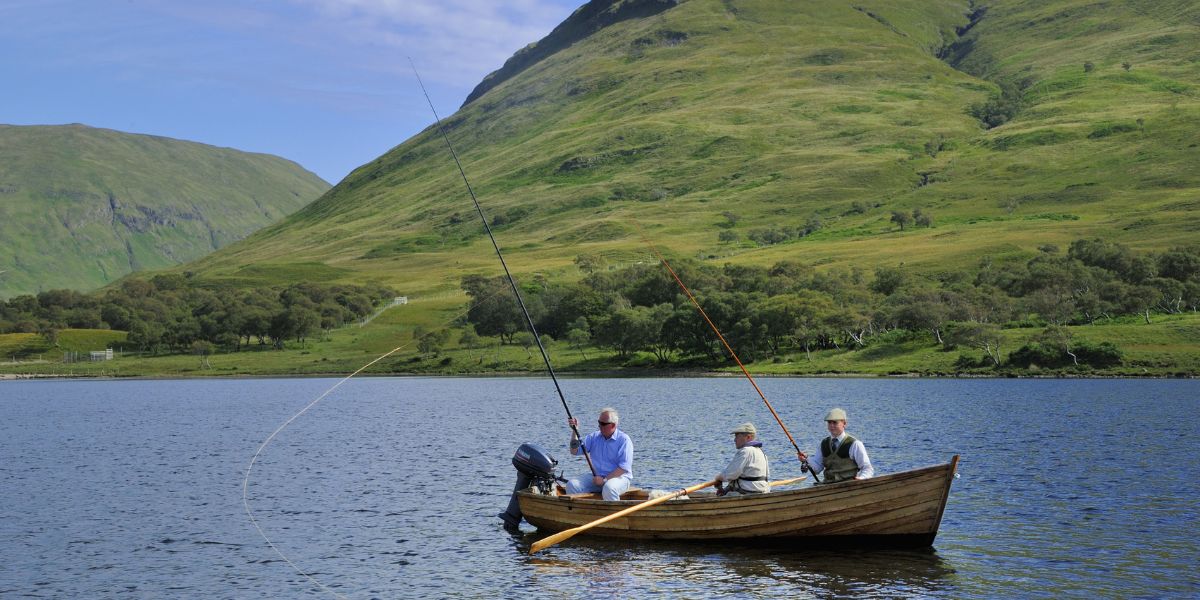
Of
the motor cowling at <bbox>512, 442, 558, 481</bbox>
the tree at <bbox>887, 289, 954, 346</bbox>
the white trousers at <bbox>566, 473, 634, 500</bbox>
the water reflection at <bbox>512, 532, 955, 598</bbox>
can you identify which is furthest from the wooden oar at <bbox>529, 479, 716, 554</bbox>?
the tree at <bbox>887, 289, 954, 346</bbox>

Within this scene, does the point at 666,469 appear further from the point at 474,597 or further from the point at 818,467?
the point at 474,597

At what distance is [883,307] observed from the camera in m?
142

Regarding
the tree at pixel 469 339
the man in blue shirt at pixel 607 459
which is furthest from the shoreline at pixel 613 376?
the man in blue shirt at pixel 607 459

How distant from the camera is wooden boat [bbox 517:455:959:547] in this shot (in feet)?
86.3

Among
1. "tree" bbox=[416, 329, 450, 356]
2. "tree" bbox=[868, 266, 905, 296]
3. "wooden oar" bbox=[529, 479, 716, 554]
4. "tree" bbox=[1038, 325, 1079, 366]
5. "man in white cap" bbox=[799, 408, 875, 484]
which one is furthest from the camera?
"tree" bbox=[416, 329, 450, 356]

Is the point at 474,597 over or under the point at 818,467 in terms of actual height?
under

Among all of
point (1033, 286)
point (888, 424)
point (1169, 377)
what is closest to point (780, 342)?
point (1033, 286)

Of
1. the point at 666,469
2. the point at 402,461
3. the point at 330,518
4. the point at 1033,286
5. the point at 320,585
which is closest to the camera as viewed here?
the point at 320,585

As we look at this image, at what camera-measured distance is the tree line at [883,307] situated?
126m

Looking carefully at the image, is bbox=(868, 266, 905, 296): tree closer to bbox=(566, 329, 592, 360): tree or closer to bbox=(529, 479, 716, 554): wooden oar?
bbox=(566, 329, 592, 360): tree

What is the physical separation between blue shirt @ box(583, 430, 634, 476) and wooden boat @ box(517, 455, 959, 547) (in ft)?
5.01

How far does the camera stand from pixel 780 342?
142 m

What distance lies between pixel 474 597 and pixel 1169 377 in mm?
98555

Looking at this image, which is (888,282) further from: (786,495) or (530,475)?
(786,495)
